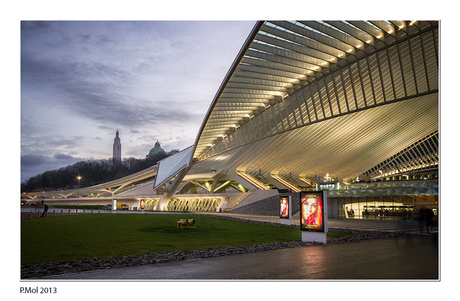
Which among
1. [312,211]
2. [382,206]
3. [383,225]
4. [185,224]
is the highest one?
[312,211]

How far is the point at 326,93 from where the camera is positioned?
1071 inches

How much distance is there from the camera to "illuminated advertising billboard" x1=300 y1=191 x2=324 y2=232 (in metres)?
13.5

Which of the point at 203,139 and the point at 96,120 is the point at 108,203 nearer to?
the point at 203,139

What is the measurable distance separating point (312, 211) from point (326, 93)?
15.1m

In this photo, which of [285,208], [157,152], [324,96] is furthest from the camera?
[157,152]

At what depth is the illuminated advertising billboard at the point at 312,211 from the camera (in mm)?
13519

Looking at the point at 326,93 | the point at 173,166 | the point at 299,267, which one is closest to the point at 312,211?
the point at 299,267

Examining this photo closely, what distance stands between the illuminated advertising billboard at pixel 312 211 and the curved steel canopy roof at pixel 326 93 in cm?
783

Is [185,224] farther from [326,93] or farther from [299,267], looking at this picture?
[326,93]

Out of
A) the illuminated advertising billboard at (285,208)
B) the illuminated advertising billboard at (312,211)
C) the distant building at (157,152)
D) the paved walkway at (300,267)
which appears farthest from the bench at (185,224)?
the distant building at (157,152)

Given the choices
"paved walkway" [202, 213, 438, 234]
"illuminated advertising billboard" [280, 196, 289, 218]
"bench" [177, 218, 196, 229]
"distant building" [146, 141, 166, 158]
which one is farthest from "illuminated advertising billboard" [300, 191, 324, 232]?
"distant building" [146, 141, 166, 158]

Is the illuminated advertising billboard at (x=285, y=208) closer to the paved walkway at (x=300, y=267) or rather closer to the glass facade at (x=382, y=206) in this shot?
the glass facade at (x=382, y=206)

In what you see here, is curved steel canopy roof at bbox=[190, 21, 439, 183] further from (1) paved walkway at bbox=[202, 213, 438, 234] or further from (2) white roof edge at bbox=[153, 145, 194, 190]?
(1) paved walkway at bbox=[202, 213, 438, 234]
